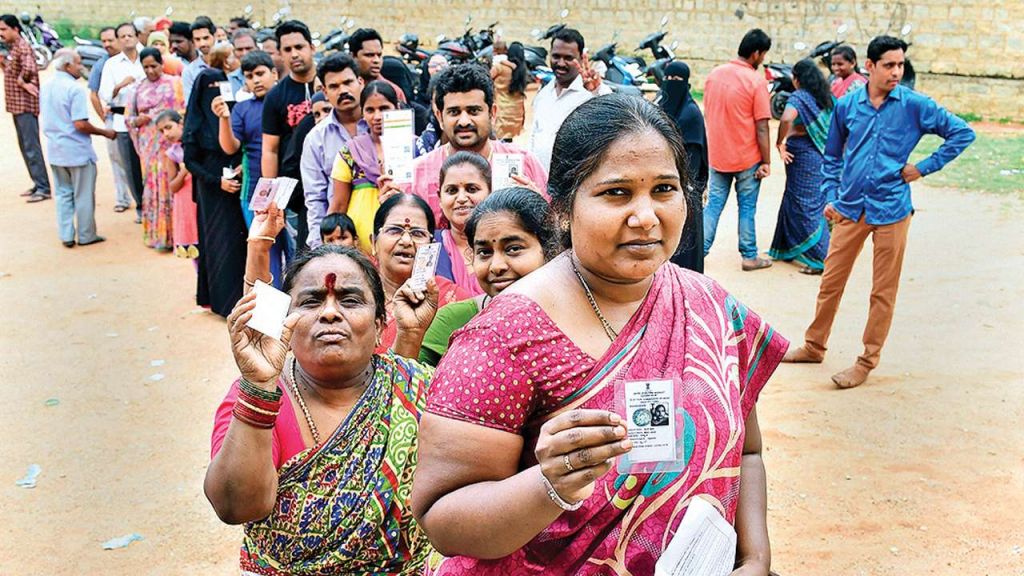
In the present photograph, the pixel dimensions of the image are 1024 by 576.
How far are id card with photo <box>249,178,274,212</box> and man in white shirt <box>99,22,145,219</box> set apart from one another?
7408 mm

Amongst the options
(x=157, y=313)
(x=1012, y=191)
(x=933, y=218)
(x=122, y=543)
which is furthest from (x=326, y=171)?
(x=1012, y=191)

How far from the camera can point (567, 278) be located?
1847 mm

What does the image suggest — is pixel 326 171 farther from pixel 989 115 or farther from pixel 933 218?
pixel 989 115

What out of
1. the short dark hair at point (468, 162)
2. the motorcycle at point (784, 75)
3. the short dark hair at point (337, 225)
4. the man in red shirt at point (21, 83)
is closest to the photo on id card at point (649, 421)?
the short dark hair at point (468, 162)

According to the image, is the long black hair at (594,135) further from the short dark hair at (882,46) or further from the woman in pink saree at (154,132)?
the woman in pink saree at (154,132)

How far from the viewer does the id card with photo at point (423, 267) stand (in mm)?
3211

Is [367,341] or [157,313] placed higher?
[367,341]

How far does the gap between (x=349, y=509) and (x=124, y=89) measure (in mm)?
8937

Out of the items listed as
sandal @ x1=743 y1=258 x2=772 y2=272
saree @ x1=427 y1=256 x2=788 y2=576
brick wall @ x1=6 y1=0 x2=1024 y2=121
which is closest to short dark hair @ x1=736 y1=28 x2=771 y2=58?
sandal @ x1=743 y1=258 x2=772 y2=272

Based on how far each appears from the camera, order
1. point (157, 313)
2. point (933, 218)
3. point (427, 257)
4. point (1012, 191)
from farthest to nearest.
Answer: point (1012, 191) → point (933, 218) → point (157, 313) → point (427, 257)

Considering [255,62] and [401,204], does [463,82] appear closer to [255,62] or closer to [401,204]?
[401,204]

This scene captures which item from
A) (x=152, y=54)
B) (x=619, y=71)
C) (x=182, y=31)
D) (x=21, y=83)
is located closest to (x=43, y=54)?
(x=21, y=83)

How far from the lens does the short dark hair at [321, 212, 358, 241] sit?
4917 mm

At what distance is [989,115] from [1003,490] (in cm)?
1330
